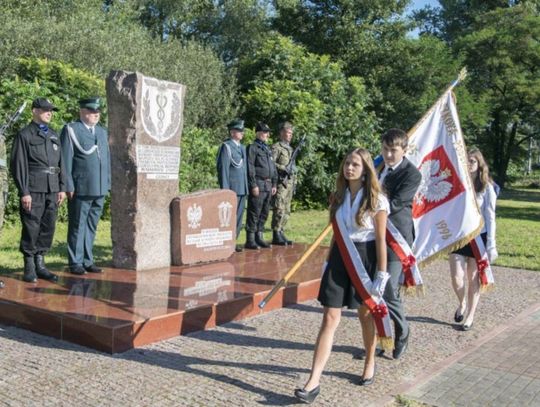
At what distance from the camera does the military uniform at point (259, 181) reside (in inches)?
361

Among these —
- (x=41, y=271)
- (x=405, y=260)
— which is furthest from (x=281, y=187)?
(x=405, y=260)

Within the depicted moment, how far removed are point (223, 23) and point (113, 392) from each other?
104ft

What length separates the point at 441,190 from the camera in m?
6.05

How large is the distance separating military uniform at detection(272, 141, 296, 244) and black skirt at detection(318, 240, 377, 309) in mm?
5411

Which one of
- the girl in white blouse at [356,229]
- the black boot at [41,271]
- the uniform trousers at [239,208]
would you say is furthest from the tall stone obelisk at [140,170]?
the girl in white blouse at [356,229]

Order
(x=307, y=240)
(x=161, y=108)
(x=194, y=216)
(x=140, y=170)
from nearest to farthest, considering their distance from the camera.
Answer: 1. (x=140, y=170)
2. (x=161, y=108)
3. (x=194, y=216)
4. (x=307, y=240)

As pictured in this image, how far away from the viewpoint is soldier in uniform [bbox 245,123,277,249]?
9.16 meters

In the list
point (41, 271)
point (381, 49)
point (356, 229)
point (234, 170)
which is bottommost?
point (41, 271)

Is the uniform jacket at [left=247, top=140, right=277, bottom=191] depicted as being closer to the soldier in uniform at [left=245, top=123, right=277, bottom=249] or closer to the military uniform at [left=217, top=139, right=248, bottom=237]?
the soldier in uniform at [left=245, top=123, right=277, bottom=249]

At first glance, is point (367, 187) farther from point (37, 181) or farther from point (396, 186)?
point (37, 181)

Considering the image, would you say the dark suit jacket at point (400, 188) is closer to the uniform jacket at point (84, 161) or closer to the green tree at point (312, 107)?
the uniform jacket at point (84, 161)

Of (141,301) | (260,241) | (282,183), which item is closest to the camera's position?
(141,301)

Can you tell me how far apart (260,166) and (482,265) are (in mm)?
3929

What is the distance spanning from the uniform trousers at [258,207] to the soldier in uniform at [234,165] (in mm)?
255
